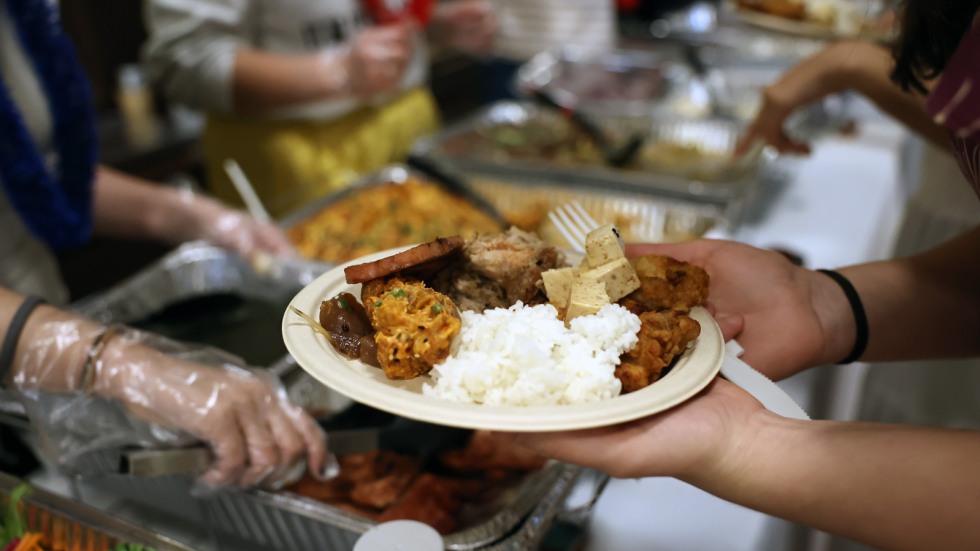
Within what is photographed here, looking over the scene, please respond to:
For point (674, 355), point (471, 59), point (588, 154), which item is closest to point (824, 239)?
point (588, 154)

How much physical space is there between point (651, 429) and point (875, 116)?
332cm

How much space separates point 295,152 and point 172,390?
173 centimetres

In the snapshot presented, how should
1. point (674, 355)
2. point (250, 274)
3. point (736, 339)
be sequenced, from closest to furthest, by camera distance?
point (674, 355), point (736, 339), point (250, 274)

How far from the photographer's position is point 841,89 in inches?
70.2

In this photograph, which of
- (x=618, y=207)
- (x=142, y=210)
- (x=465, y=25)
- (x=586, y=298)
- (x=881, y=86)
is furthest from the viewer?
(x=465, y=25)

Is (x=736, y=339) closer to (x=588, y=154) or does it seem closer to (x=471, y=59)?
(x=588, y=154)

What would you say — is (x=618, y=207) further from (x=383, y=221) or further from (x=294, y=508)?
(x=294, y=508)

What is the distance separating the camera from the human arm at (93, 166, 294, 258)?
6.70 ft

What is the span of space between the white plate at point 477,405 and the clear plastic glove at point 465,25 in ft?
7.61

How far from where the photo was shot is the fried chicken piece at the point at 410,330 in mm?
842

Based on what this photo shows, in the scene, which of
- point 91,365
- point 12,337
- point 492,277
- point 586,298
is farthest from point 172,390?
point 586,298

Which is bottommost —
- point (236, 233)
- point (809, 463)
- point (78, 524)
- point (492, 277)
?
point (236, 233)

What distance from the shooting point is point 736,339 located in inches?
44.7

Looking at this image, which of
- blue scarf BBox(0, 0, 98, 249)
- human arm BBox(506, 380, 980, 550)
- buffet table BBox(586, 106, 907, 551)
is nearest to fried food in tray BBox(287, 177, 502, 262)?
blue scarf BBox(0, 0, 98, 249)
